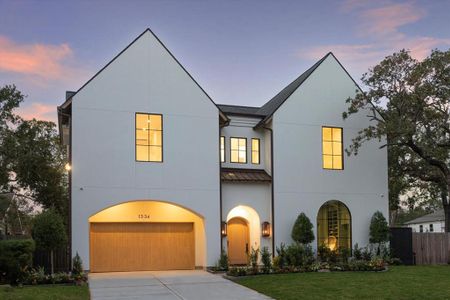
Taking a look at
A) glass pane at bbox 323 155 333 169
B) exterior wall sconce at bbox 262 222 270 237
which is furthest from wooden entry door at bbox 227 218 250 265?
glass pane at bbox 323 155 333 169

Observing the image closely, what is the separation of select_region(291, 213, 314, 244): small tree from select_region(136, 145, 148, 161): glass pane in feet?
22.5

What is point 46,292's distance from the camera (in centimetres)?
1461

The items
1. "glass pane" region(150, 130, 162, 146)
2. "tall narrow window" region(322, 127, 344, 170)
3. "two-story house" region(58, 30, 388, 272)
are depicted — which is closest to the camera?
"two-story house" region(58, 30, 388, 272)

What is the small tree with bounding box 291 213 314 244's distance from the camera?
2130 cm

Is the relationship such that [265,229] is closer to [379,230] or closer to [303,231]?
[303,231]

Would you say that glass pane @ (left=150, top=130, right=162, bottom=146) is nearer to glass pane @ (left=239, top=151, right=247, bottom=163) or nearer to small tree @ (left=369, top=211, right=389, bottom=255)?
glass pane @ (left=239, top=151, right=247, bottom=163)

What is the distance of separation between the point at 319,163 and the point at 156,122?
24.5ft

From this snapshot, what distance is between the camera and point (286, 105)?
A: 22828 mm

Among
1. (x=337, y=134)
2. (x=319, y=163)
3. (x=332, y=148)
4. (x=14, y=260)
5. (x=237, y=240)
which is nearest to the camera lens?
(x=14, y=260)

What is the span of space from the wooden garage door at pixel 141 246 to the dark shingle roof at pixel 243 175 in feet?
9.35

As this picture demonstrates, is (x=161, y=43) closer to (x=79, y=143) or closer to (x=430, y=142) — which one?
(x=79, y=143)

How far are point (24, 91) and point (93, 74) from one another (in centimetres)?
840

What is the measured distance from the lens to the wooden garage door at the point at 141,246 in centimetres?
2144

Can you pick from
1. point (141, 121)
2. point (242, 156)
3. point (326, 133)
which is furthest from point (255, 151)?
point (141, 121)
